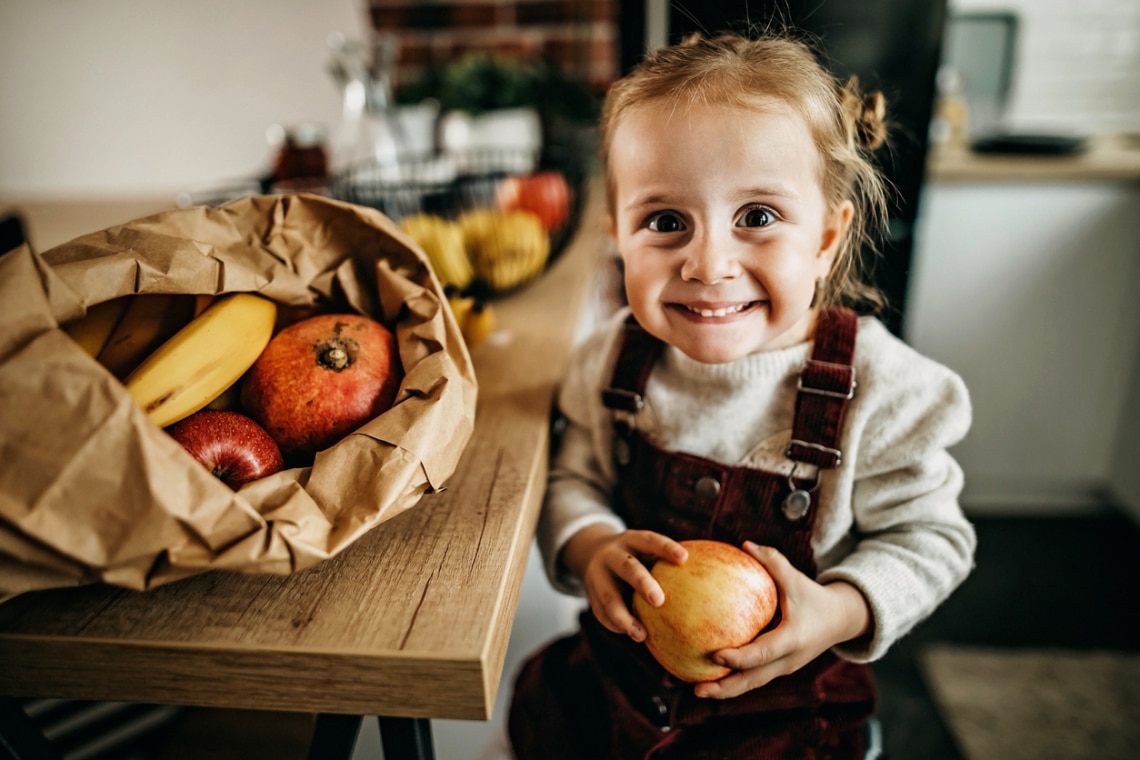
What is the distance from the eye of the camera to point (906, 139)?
131 cm

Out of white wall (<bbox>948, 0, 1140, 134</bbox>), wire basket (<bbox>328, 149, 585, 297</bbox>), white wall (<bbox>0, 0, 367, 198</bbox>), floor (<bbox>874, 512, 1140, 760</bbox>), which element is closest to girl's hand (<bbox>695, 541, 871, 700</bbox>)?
wire basket (<bbox>328, 149, 585, 297</bbox>)

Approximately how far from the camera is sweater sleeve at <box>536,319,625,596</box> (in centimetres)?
81

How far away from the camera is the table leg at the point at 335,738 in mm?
703

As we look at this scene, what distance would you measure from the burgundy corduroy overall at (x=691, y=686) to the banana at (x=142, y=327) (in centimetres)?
44

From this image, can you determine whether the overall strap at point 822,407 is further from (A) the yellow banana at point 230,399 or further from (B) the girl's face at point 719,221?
(A) the yellow banana at point 230,399

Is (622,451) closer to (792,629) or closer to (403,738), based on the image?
(792,629)

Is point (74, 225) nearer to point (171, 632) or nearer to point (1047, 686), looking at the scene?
point (171, 632)

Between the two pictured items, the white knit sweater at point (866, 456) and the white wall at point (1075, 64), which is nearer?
the white knit sweater at point (866, 456)

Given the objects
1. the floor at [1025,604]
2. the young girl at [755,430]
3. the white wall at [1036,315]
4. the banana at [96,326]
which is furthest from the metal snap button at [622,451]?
the white wall at [1036,315]

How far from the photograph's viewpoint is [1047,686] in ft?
4.83

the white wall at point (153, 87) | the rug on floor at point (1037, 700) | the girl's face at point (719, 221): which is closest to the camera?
the girl's face at point (719, 221)

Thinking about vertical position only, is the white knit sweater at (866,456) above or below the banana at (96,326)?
below

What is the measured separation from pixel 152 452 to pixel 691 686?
55 cm

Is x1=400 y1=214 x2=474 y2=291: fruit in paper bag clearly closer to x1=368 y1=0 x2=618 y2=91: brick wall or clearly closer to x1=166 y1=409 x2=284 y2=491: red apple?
x1=166 y1=409 x2=284 y2=491: red apple
